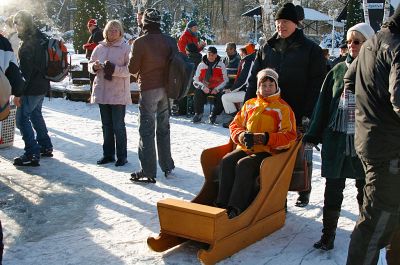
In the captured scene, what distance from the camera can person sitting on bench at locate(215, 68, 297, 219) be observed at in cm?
438

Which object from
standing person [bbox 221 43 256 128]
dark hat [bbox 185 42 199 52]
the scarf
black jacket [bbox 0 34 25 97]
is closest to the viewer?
the scarf

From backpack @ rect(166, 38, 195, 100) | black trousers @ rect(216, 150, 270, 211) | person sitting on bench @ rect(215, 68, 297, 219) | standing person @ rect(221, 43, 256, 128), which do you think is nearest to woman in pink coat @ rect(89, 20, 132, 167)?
backpack @ rect(166, 38, 195, 100)

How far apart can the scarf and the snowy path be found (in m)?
0.87

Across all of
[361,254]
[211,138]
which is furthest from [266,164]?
[211,138]

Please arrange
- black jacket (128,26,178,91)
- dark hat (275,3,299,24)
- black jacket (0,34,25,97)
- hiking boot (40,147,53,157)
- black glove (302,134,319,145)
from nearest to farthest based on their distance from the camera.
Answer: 1. black glove (302,134,319,145)
2. black jacket (0,34,25,97)
3. dark hat (275,3,299,24)
4. black jacket (128,26,178,91)
5. hiking boot (40,147,53,157)

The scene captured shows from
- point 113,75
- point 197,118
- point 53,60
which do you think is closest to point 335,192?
point 113,75

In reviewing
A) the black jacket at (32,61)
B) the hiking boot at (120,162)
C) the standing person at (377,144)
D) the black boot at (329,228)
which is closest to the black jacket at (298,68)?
the black boot at (329,228)

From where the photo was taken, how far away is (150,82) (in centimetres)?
593

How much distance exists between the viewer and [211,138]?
8828 millimetres

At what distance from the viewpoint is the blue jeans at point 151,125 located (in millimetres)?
5973

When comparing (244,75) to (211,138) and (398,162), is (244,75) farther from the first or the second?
(398,162)

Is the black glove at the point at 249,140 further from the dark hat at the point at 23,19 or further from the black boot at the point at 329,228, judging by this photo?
the dark hat at the point at 23,19

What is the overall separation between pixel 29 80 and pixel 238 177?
3.41 m

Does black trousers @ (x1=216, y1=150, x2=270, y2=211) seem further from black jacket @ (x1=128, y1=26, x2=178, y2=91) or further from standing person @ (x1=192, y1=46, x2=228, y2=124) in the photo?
standing person @ (x1=192, y1=46, x2=228, y2=124)
